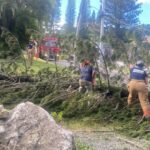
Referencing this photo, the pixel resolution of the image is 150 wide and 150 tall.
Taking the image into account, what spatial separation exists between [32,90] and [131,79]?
268 cm

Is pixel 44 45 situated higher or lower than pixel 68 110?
higher

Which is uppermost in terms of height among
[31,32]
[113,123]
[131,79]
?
[31,32]

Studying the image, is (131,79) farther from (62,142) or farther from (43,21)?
(43,21)

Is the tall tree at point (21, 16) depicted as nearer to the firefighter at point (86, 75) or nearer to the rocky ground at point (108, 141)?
the firefighter at point (86, 75)

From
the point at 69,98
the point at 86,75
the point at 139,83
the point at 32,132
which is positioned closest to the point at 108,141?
the point at 139,83

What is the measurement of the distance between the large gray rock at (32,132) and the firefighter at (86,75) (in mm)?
6845

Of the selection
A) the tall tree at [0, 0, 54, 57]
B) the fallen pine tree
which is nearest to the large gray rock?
the fallen pine tree

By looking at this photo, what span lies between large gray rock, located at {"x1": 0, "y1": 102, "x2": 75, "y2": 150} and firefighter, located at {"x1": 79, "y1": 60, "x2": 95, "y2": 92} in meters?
6.84

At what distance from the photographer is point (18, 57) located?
14133mm

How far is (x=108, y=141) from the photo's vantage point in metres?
9.89

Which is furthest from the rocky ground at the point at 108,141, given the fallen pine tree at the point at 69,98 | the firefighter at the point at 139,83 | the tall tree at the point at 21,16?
the tall tree at the point at 21,16

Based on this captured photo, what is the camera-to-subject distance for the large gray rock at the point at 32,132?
5258 mm

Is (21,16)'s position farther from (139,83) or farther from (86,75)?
(139,83)

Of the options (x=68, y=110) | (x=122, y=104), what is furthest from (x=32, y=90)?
(x=122, y=104)
